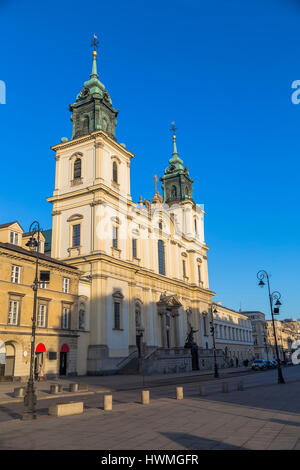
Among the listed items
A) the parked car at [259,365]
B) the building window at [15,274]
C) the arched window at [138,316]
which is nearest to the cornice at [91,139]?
the arched window at [138,316]

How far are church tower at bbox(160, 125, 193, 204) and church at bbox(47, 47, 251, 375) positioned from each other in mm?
9345

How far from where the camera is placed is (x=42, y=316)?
35125mm

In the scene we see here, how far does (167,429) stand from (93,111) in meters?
45.2

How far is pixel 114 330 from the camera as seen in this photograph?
4303cm

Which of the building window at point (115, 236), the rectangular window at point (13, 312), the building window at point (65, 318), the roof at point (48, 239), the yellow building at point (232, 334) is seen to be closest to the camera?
the rectangular window at point (13, 312)

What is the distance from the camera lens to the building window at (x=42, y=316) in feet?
114

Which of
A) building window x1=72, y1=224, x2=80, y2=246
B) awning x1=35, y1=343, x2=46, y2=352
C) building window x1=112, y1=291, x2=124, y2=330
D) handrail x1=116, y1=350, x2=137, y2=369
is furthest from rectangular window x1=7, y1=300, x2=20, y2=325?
building window x1=72, y1=224, x2=80, y2=246

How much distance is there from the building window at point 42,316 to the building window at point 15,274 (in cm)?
342

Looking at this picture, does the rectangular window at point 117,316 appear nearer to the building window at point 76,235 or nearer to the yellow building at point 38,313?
the yellow building at point 38,313

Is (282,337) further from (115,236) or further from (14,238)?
(14,238)
